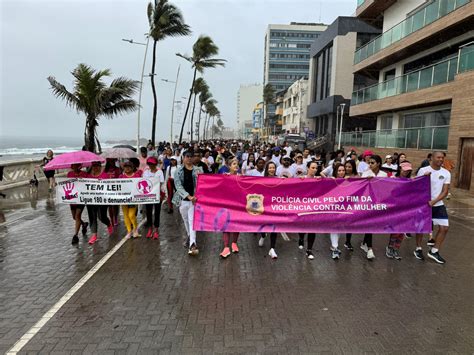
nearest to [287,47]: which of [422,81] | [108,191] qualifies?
[422,81]

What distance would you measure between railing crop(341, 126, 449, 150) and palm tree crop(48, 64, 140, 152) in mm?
14188

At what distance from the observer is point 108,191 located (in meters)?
7.03

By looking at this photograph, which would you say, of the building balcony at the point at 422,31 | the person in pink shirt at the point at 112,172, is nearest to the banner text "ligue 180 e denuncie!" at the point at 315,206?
the person in pink shirt at the point at 112,172

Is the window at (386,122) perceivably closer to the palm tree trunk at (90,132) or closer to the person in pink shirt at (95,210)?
the palm tree trunk at (90,132)

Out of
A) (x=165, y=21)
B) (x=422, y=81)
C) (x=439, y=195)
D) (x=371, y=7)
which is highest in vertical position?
(x=371, y=7)

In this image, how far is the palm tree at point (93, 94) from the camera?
574 inches

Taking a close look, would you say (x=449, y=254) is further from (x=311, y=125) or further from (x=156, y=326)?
(x=311, y=125)

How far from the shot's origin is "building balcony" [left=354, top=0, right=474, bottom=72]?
15.7 meters

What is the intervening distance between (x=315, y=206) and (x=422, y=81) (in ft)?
52.0

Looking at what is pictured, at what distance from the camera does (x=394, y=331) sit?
3816 millimetres

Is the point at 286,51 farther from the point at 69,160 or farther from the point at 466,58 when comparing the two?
the point at 69,160

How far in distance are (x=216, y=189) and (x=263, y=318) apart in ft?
9.12

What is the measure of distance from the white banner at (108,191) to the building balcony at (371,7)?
79.2 feet

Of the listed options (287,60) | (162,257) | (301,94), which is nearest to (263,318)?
(162,257)
